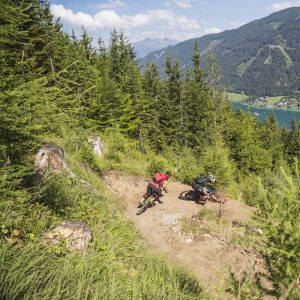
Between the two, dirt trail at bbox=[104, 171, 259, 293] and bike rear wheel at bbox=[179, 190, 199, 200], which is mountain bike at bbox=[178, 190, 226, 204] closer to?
bike rear wheel at bbox=[179, 190, 199, 200]

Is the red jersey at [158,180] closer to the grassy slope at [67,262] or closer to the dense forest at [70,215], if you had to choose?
the dense forest at [70,215]

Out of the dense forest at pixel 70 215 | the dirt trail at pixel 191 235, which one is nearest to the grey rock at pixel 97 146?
the dense forest at pixel 70 215

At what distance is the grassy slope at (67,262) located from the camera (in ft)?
12.8

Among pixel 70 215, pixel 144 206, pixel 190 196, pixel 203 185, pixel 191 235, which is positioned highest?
pixel 70 215

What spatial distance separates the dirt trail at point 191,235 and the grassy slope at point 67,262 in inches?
99.6

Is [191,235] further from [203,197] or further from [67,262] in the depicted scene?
[67,262]

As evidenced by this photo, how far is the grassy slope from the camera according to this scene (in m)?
3.91

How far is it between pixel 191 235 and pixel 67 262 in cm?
836

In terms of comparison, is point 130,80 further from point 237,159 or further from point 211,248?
point 211,248

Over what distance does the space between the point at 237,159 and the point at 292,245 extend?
48.3 metres

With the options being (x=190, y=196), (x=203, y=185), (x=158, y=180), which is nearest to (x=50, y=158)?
(x=158, y=180)

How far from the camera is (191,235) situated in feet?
40.8

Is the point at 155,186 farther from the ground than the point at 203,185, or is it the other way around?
the point at 155,186

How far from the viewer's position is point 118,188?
18.1 m
